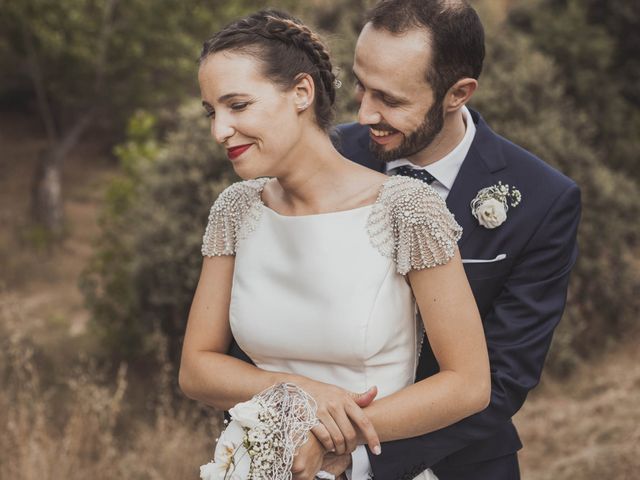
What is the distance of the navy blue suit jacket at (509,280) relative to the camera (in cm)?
253

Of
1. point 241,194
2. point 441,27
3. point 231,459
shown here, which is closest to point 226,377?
point 231,459

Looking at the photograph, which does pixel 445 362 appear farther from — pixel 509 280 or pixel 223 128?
pixel 223 128

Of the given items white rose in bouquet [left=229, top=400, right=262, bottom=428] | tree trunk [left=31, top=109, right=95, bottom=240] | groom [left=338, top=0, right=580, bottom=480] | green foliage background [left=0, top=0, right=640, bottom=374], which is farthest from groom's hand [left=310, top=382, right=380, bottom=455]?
tree trunk [left=31, top=109, right=95, bottom=240]

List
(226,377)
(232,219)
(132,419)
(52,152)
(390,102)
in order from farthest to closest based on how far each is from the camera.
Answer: (52,152), (132,419), (390,102), (232,219), (226,377)

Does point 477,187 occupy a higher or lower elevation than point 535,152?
lower

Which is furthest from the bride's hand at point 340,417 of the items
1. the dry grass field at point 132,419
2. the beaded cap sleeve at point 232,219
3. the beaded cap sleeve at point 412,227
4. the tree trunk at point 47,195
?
the tree trunk at point 47,195

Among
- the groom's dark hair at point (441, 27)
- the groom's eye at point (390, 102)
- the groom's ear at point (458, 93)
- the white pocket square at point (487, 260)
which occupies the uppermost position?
the groom's dark hair at point (441, 27)

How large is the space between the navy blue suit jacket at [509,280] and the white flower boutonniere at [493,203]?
0.02 meters

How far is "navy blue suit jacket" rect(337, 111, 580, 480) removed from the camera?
99.4 inches

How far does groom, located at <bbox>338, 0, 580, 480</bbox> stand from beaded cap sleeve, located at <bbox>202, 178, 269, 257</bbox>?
508 mm

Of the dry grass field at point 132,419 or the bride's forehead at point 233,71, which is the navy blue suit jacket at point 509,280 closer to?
the bride's forehead at point 233,71

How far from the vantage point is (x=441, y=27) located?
2.81 metres

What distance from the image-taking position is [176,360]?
267 inches

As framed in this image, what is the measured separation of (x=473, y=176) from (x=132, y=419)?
486 centimetres
